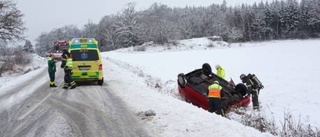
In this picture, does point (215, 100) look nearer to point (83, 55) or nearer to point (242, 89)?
point (242, 89)

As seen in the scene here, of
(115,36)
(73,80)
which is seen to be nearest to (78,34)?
(115,36)

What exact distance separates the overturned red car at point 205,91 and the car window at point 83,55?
4.33m

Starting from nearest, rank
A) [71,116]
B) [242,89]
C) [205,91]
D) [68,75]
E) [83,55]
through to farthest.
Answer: [71,116]
[242,89]
[205,91]
[68,75]
[83,55]

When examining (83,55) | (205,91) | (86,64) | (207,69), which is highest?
(83,55)

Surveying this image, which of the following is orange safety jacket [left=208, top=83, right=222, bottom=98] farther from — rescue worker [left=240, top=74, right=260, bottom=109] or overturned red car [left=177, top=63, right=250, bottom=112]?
rescue worker [left=240, top=74, right=260, bottom=109]

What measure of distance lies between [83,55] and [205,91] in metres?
6.06

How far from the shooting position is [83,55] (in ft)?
60.8

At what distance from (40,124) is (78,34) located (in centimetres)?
17700

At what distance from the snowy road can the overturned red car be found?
3612 mm

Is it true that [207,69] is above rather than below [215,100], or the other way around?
above

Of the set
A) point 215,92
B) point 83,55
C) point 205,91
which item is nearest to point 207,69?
point 205,91

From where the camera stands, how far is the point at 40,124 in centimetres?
1009

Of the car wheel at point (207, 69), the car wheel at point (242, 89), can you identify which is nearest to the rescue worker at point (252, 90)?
the car wheel at point (242, 89)

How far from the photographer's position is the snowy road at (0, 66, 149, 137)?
9148mm
